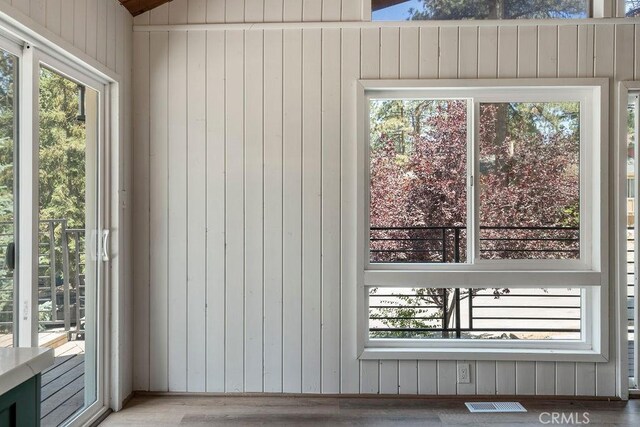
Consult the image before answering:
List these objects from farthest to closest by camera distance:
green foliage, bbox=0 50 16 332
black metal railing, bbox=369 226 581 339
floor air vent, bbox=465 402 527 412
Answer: black metal railing, bbox=369 226 581 339 < floor air vent, bbox=465 402 527 412 < green foliage, bbox=0 50 16 332

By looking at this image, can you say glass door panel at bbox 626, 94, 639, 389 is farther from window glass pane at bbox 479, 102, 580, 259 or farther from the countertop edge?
the countertop edge

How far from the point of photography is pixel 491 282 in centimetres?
268

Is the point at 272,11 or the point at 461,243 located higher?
the point at 272,11

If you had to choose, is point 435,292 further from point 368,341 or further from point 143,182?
point 143,182

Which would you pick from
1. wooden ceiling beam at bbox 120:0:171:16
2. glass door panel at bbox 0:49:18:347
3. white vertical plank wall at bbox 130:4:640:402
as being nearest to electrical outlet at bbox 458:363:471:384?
white vertical plank wall at bbox 130:4:640:402

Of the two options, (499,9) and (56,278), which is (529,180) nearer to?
(499,9)

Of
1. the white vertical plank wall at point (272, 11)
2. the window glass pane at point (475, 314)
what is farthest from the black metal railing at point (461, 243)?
the white vertical plank wall at point (272, 11)

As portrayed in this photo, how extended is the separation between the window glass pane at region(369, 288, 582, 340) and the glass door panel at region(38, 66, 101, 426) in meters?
1.69

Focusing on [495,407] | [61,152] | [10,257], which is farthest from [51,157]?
[495,407]

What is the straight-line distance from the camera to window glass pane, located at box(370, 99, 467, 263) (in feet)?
9.07

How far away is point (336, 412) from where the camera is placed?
2535mm

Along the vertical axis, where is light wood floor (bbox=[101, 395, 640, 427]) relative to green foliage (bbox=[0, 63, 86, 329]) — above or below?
below

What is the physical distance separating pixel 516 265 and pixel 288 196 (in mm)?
1519

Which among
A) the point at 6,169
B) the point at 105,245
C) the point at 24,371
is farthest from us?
the point at 105,245
